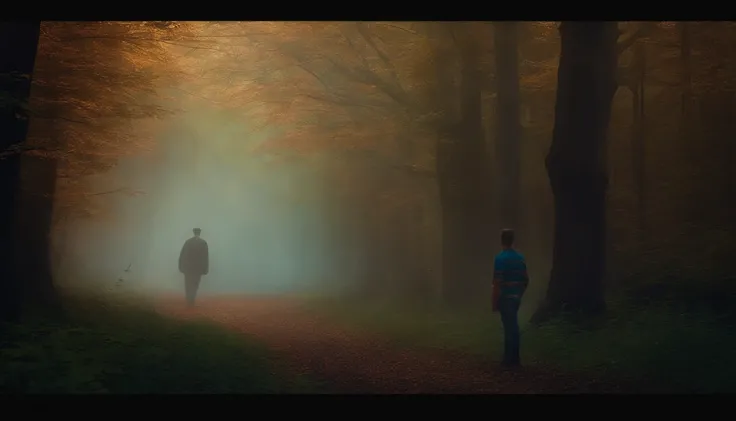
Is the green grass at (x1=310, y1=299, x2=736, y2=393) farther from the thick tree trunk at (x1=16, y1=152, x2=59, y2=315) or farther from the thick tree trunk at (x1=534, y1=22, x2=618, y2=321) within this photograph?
the thick tree trunk at (x1=16, y1=152, x2=59, y2=315)

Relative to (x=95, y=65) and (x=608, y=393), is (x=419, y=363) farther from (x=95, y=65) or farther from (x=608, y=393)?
(x=95, y=65)

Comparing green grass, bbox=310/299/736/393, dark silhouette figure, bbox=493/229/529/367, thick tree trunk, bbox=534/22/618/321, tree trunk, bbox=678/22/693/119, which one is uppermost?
tree trunk, bbox=678/22/693/119

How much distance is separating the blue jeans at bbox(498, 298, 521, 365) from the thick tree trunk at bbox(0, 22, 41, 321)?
5.94m

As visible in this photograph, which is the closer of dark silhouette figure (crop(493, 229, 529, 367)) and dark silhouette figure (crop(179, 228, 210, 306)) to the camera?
dark silhouette figure (crop(493, 229, 529, 367))

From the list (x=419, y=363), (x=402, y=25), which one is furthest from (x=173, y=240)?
(x=402, y=25)

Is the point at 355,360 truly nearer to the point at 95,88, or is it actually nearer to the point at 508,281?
the point at 508,281

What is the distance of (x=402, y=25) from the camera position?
13.1 meters

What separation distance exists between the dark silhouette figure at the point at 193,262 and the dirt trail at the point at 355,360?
9.0 inches

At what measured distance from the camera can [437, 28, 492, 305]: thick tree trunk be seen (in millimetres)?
12445

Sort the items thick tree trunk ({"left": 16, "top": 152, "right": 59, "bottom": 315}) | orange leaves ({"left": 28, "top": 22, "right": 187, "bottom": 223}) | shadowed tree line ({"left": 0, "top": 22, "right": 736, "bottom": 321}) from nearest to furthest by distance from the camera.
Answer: thick tree trunk ({"left": 16, "top": 152, "right": 59, "bottom": 315}) < shadowed tree line ({"left": 0, "top": 22, "right": 736, "bottom": 321}) < orange leaves ({"left": 28, "top": 22, "right": 187, "bottom": 223})

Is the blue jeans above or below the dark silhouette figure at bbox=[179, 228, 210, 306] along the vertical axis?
below

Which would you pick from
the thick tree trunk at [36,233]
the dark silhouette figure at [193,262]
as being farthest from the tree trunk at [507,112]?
the thick tree trunk at [36,233]

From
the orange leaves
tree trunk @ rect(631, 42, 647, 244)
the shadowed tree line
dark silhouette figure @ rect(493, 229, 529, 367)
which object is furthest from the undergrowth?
the orange leaves

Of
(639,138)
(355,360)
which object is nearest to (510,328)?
(355,360)
